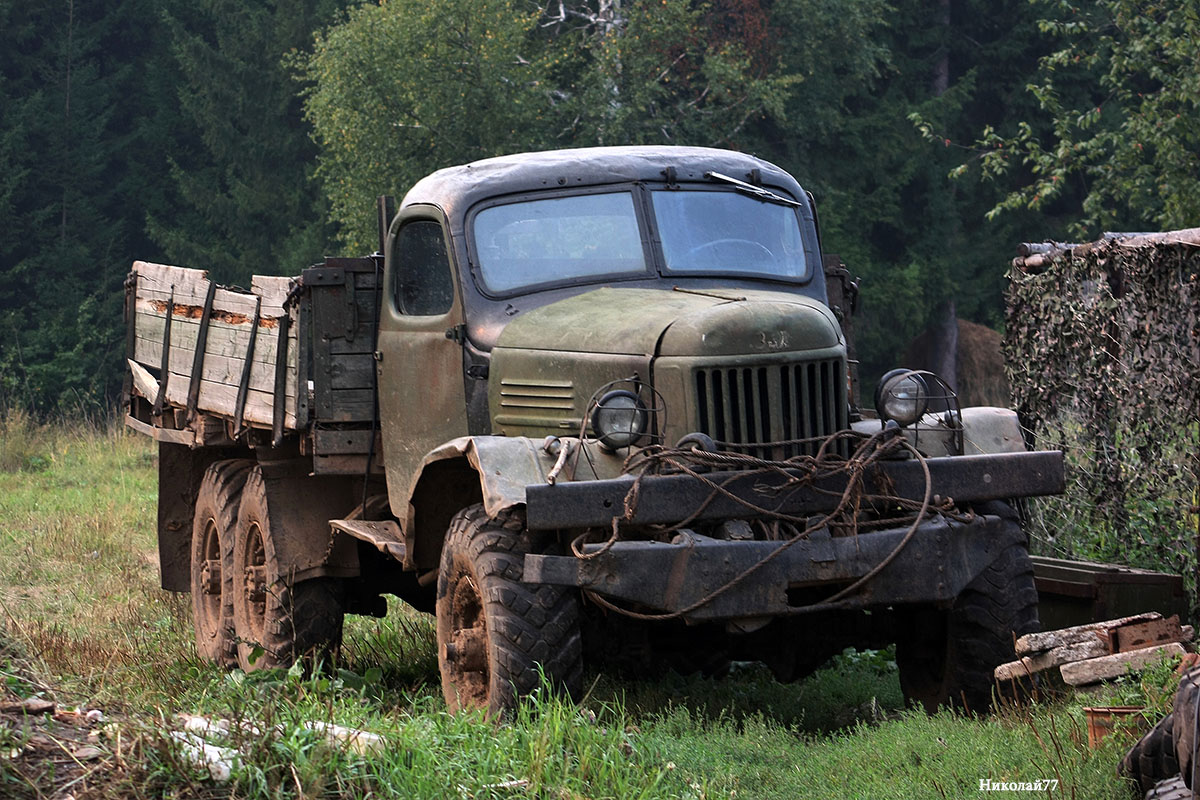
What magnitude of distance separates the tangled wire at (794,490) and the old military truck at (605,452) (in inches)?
0.5

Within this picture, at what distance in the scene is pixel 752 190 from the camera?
7.21 meters

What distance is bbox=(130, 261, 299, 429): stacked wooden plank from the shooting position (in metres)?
7.59

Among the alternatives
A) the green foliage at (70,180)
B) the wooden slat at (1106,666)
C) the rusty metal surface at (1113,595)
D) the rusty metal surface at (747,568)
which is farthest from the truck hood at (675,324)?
the green foliage at (70,180)

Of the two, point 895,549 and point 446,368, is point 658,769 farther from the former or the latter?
point 446,368

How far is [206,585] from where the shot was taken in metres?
8.92

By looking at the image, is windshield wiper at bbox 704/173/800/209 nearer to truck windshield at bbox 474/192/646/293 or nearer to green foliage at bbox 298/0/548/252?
truck windshield at bbox 474/192/646/293

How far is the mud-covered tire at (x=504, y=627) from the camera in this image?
217 inches

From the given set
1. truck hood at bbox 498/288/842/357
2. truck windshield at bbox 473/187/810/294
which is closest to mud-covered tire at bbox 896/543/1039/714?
truck hood at bbox 498/288/842/357

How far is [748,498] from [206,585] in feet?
14.5

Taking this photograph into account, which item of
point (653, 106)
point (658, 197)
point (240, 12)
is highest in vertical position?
point (240, 12)

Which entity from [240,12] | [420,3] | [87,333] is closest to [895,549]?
[420,3]

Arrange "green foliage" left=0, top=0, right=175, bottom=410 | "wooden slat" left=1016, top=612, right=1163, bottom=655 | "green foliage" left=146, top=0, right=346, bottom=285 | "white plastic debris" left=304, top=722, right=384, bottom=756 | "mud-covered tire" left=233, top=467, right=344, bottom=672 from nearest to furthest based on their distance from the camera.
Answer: "white plastic debris" left=304, top=722, right=384, bottom=756 < "wooden slat" left=1016, top=612, right=1163, bottom=655 < "mud-covered tire" left=233, top=467, right=344, bottom=672 < "green foliage" left=0, top=0, right=175, bottom=410 < "green foliage" left=146, top=0, right=346, bottom=285

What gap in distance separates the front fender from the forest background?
537 inches

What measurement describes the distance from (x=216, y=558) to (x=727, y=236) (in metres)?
3.83
